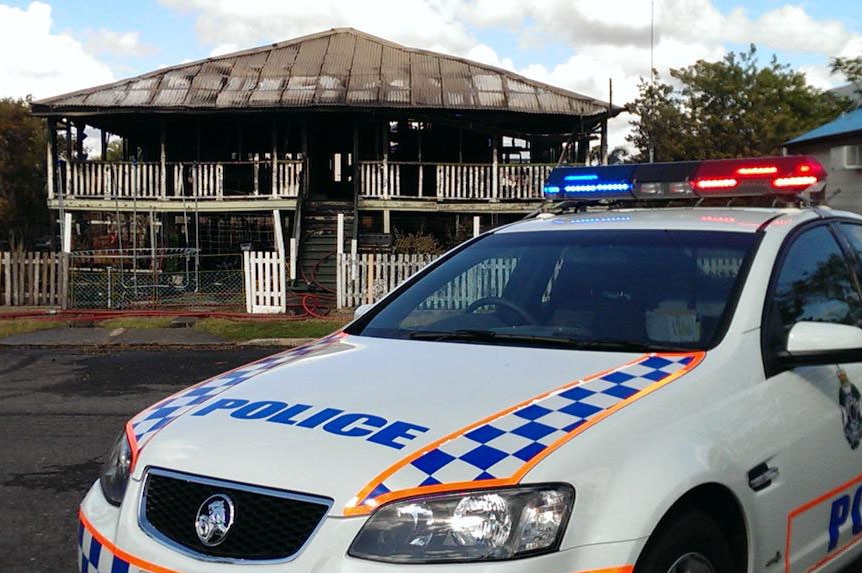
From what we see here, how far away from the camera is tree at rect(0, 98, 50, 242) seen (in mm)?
34938

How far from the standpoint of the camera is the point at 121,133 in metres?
24.4

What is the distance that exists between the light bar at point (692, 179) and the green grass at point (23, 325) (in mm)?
11272

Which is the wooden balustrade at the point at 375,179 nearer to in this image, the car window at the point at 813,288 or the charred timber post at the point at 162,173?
the charred timber post at the point at 162,173

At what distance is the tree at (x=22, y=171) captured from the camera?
34.9 meters

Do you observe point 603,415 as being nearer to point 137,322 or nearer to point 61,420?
point 61,420

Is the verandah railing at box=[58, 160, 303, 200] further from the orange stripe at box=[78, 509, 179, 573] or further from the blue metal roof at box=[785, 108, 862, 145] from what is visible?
the orange stripe at box=[78, 509, 179, 573]

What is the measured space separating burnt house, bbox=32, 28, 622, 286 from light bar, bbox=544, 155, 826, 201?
15.0 metres

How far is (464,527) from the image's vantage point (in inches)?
82.0

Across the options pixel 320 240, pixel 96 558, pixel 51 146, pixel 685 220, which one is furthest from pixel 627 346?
pixel 51 146

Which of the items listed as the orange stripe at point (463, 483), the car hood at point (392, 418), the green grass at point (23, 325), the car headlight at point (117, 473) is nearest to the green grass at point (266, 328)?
the green grass at point (23, 325)

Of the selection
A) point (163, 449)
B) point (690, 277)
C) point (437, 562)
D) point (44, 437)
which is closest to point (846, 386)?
point (690, 277)

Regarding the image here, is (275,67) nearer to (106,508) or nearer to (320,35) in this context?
(320,35)

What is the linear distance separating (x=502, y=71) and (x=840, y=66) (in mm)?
22088

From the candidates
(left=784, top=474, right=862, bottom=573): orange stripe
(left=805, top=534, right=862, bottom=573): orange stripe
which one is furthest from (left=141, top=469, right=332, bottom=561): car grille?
(left=805, top=534, right=862, bottom=573): orange stripe
